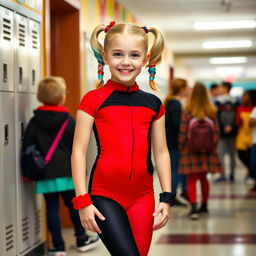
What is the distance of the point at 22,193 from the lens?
12.9 feet

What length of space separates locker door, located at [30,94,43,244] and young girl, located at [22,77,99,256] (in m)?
0.10

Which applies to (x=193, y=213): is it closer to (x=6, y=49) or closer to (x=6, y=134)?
(x=6, y=134)

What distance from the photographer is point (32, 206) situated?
4141 millimetres

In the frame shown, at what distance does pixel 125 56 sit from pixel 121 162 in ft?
1.31

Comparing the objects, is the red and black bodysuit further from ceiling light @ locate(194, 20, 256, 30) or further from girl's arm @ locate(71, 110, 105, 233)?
ceiling light @ locate(194, 20, 256, 30)

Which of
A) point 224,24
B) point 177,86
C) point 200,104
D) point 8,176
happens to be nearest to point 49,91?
point 8,176

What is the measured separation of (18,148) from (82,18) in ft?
6.60

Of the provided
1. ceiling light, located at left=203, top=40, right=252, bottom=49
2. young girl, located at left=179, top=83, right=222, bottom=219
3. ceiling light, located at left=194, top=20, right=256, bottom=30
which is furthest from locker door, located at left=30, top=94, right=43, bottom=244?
ceiling light, located at left=203, top=40, right=252, bottom=49

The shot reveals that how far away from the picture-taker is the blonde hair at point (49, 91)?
4016 millimetres

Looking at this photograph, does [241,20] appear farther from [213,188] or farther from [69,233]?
[69,233]

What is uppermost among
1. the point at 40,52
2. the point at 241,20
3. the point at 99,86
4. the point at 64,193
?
the point at 241,20

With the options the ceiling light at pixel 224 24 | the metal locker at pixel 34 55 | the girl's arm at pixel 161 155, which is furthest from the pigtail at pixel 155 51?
the ceiling light at pixel 224 24

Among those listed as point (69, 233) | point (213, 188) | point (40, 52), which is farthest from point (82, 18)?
point (213, 188)

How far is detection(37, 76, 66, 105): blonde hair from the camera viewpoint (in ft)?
13.2
